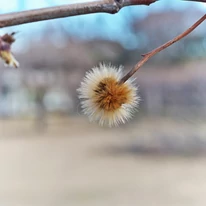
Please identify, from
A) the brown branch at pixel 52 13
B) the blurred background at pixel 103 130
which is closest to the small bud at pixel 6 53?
the brown branch at pixel 52 13

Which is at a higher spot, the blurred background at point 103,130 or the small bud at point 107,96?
the blurred background at point 103,130

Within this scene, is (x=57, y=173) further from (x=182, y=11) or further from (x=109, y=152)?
(x=182, y=11)

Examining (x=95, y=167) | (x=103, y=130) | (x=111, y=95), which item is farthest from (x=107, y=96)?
(x=103, y=130)

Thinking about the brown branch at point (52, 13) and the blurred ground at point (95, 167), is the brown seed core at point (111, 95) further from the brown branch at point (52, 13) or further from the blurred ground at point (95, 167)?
the blurred ground at point (95, 167)

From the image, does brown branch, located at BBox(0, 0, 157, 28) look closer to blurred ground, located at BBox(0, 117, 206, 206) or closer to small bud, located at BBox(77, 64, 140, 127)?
small bud, located at BBox(77, 64, 140, 127)

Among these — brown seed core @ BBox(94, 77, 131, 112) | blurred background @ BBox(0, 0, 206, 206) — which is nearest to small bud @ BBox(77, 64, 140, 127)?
brown seed core @ BBox(94, 77, 131, 112)

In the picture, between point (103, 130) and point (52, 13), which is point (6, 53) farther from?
point (103, 130)

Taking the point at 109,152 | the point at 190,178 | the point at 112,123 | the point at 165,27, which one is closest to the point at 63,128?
the point at 109,152
